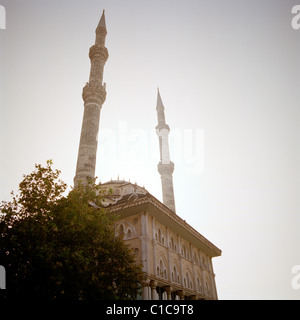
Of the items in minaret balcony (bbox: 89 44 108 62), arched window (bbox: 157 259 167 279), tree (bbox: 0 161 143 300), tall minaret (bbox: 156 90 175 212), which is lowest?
arched window (bbox: 157 259 167 279)

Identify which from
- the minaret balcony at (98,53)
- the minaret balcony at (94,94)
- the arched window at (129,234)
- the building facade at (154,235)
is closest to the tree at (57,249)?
the building facade at (154,235)

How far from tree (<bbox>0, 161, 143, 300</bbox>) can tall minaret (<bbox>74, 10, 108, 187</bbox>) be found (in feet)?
28.4

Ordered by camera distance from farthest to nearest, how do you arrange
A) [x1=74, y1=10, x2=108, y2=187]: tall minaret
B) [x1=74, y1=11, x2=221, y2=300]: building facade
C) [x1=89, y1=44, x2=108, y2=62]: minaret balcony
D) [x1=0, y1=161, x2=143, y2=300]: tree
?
[x1=89, y1=44, x2=108, y2=62]: minaret balcony, [x1=74, y1=10, x2=108, y2=187]: tall minaret, [x1=74, y1=11, x2=221, y2=300]: building facade, [x1=0, y1=161, x2=143, y2=300]: tree

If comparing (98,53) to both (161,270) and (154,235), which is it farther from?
(161,270)

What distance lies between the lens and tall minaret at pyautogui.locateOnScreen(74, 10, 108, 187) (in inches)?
882

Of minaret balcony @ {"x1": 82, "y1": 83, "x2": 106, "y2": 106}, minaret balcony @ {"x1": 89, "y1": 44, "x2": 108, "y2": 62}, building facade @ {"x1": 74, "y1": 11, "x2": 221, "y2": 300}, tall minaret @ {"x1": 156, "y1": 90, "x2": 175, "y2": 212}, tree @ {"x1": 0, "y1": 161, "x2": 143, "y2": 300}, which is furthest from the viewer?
tall minaret @ {"x1": 156, "y1": 90, "x2": 175, "y2": 212}

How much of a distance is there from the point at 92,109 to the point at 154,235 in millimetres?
14315

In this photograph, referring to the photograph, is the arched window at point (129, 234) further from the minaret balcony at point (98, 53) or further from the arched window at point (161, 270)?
the minaret balcony at point (98, 53)

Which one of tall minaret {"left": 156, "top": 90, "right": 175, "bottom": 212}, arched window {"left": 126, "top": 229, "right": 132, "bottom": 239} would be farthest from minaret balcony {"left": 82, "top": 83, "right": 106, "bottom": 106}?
arched window {"left": 126, "top": 229, "right": 132, "bottom": 239}

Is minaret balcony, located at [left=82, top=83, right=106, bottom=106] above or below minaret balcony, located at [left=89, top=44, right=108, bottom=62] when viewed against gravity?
below

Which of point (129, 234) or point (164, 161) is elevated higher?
point (164, 161)

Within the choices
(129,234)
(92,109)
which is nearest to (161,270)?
(129,234)

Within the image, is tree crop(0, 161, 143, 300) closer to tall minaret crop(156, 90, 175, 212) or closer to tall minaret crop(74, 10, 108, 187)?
tall minaret crop(74, 10, 108, 187)

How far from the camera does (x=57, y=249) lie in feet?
30.6
